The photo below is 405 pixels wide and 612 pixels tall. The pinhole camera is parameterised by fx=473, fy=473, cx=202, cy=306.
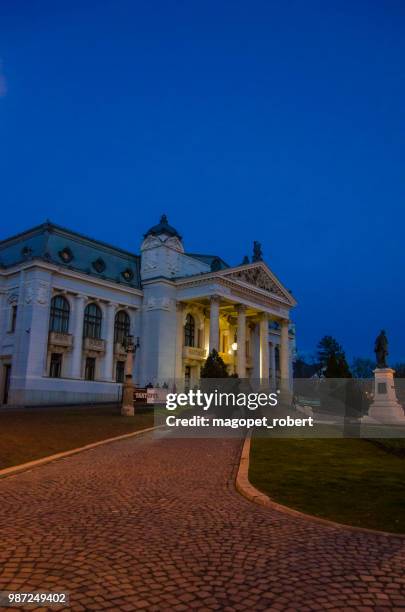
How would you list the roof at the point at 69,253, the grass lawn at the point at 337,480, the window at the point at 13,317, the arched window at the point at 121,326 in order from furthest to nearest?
1. the arched window at the point at 121,326
2. the roof at the point at 69,253
3. the window at the point at 13,317
4. the grass lawn at the point at 337,480

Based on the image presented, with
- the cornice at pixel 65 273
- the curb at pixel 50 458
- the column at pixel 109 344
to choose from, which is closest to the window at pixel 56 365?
the column at pixel 109 344

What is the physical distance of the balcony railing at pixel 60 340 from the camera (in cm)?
4584

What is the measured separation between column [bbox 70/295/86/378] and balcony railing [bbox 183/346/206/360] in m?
13.7

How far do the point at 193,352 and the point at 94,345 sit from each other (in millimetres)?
A: 13298

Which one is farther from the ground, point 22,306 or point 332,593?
point 22,306

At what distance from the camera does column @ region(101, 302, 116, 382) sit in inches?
2008

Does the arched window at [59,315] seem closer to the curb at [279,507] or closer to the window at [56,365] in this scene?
the window at [56,365]

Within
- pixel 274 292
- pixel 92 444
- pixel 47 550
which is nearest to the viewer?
pixel 47 550

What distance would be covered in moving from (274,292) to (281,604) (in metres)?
60.8

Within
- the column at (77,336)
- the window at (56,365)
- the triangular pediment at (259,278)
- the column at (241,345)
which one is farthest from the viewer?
the triangular pediment at (259,278)

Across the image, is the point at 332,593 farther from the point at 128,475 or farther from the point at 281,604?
the point at 128,475

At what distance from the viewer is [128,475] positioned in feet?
38.0

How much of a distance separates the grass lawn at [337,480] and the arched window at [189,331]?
137 ft

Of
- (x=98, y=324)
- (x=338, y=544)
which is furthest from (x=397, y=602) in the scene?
(x=98, y=324)
